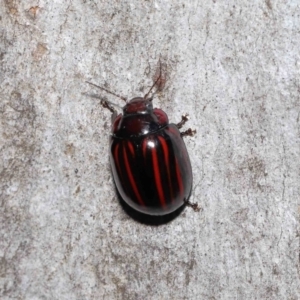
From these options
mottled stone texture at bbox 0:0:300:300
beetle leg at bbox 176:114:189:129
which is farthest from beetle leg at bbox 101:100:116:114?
beetle leg at bbox 176:114:189:129

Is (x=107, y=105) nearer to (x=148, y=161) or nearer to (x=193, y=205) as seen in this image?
(x=148, y=161)

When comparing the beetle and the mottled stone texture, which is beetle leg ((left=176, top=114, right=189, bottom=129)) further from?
the beetle

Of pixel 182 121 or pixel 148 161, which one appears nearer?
pixel 148 161

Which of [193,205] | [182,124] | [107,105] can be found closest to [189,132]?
[182,124]

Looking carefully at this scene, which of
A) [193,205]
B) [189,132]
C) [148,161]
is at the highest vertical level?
[148,161]

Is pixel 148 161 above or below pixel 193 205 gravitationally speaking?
above

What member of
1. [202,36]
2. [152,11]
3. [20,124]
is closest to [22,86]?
[20,124]

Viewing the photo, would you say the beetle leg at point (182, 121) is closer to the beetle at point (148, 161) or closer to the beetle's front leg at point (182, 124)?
the beetle's front leg at point (182, 124)
